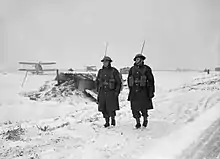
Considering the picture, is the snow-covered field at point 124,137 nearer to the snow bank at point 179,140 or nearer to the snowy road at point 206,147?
the snow bank at point 179,140

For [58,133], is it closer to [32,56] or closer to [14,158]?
[14,158]

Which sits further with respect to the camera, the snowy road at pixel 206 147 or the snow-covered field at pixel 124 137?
the snow-covered field at pixel 124 137

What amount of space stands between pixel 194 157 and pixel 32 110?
45.1ft

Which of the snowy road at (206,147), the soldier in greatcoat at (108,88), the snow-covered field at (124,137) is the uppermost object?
the soldier in greatcoat at (108,88)

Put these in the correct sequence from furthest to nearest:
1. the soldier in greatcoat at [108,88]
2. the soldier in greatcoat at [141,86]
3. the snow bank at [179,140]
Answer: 1. the soldier in greatcoat at [108,88]
2. the soldier in greatcoat at [141,86]
3. the snow bank at [179,140]

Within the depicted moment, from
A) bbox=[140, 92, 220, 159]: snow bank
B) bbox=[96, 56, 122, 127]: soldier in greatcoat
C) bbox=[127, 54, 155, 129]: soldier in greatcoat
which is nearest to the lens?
bbox=[140, 92, 220, 159]: snow bank

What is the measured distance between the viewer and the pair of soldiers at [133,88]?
28.9 ft

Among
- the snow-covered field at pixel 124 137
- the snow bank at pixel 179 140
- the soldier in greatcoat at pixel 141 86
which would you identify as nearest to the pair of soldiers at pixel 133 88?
the soldier in greatcoat at pixel 141 86

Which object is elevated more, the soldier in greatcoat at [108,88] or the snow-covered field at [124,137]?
the soldier in greatcoat at [108,88]

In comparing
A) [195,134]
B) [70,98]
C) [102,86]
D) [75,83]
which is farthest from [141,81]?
[75,83]

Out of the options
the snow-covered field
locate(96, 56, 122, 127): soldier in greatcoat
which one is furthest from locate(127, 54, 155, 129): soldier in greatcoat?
the snow-covered field

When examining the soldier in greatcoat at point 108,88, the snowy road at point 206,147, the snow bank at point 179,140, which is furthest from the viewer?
the soldier in greatcoat at point 108,88

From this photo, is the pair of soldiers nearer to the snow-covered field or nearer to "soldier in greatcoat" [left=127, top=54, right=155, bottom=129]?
"soldier in greatcoat" [left=127, top=54, right=155, bottom=129]

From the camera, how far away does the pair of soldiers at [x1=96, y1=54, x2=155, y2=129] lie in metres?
8.80
